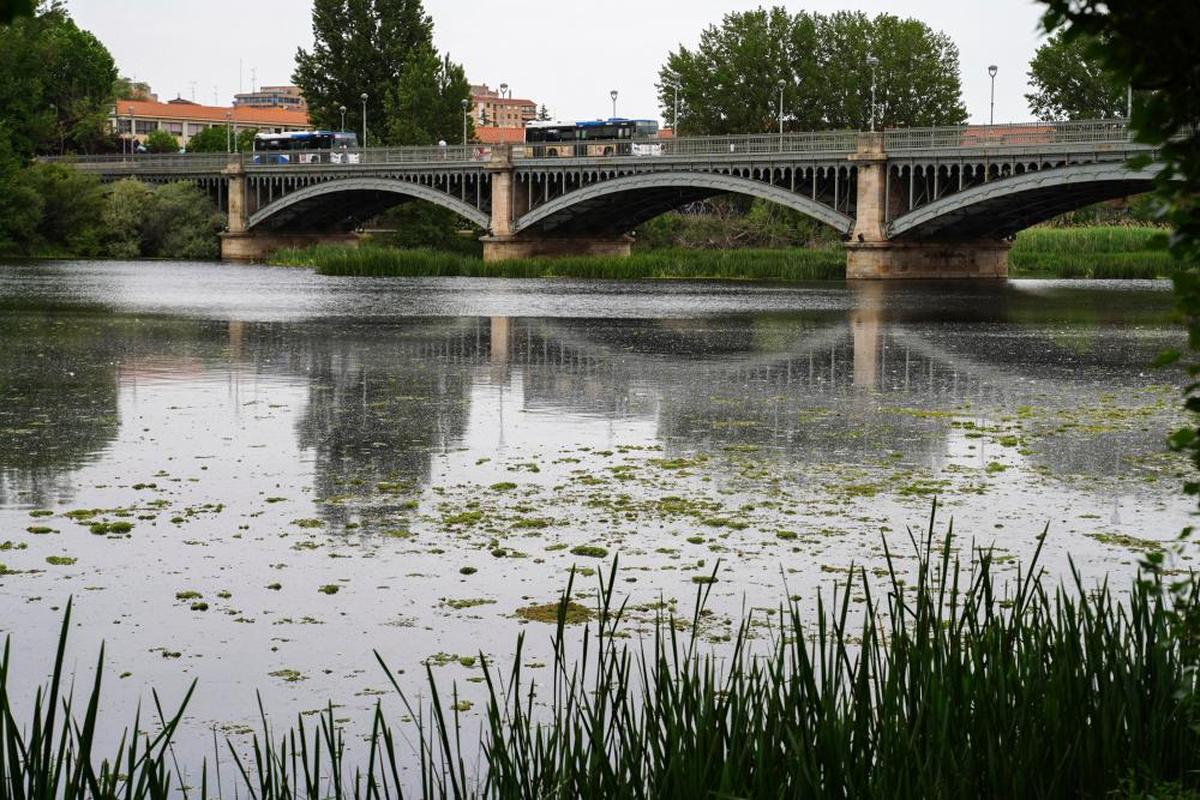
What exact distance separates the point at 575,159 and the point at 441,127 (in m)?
27.1

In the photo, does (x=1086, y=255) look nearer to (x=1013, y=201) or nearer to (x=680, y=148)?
(x=1013, y=201)

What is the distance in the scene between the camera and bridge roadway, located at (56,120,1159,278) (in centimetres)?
5666

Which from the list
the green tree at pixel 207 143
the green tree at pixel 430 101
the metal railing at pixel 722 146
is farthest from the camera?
the green tree at pixel 207 143

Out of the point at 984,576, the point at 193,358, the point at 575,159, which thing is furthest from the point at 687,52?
the point at 984,576

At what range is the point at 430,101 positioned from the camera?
98.0 metres

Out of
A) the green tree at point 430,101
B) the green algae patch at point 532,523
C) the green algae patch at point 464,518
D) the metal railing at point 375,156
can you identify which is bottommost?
the green algae patch at point 532,523

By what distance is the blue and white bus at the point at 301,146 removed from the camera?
93.6 metres

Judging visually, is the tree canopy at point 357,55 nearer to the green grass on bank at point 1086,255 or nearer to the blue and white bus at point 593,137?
the blue and white bus at point 593,137

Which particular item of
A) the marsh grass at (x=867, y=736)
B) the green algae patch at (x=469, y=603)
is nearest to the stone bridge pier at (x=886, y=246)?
the green algae patch at (x=469, y=603)

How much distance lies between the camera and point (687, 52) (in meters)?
119

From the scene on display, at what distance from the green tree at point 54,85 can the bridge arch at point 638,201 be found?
2816 centimetres

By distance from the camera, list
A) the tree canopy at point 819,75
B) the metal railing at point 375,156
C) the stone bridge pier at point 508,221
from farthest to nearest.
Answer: the tree canopy at point 819,75, the metal railing at point 375,156, the stone bridge pier at point 508,221

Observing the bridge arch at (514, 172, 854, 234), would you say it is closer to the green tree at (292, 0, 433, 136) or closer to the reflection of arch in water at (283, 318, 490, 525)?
the reflection of arch in water at (283, 318, 490, 525)

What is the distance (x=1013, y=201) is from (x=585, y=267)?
1603 centimetres
